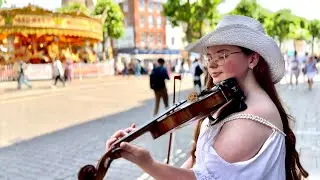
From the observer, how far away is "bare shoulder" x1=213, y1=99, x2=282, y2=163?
1.61m

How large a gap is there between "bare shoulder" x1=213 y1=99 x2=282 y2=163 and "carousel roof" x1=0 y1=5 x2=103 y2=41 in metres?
30.1

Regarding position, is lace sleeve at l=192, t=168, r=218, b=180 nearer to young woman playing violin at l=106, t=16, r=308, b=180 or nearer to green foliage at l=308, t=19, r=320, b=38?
young woman playing violin at l=106, t=16, r=308, b=180

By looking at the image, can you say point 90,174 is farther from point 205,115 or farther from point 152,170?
point 205,115

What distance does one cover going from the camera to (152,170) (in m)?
1.60

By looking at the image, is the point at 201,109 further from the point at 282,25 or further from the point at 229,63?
the point at 282,25

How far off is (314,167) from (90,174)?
186 inches

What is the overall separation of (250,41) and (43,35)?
38.0 metres

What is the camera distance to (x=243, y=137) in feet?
5.31

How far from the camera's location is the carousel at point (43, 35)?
32656 millimetres

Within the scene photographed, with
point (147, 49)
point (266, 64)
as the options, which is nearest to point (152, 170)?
point (266, 64)

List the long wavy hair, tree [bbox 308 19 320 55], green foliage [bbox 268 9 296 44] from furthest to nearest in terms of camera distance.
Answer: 1. tree [bbox 308 19 320 55]
2. green foliage [bbox 268 9 296 44]
3. the long wavy hair

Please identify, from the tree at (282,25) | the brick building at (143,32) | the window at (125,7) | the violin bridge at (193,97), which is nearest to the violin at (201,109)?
the violin bridge at (193,97)

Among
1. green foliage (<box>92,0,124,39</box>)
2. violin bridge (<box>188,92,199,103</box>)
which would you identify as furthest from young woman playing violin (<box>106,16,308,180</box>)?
green foliage (<box>92,0,124,39</box>)

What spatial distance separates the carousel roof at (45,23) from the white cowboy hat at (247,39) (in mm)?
29862
